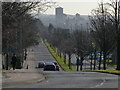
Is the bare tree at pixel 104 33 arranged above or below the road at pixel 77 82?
above

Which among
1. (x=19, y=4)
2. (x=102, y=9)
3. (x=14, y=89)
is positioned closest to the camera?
(x=14, y=89)

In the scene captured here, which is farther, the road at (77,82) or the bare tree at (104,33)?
the bare tree at (104,33)

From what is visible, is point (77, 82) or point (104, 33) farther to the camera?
point (104, 33)

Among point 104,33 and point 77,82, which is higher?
point 104,33

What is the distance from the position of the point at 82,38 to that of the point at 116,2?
29.5 metres

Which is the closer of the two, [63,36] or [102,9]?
[102,9]

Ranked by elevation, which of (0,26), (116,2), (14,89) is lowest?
(14,89)

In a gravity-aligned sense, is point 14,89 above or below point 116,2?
below

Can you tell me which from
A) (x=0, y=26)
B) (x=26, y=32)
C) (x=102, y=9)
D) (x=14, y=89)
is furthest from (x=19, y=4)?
(x=26, y=32)

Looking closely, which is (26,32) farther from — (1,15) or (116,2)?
(1,15)

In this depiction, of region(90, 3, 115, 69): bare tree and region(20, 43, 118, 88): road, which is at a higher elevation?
region(90, 3, 115, 69): bare tree

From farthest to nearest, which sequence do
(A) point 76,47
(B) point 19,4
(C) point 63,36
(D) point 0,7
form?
(C) point 63,36
(A) point 76,47
(B) point 19,4
(D) point 0,7

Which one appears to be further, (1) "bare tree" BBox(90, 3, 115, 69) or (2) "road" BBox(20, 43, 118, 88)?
(1) "bare tree" BBox(90, 3, 115, 69)

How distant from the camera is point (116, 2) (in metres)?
44.2
